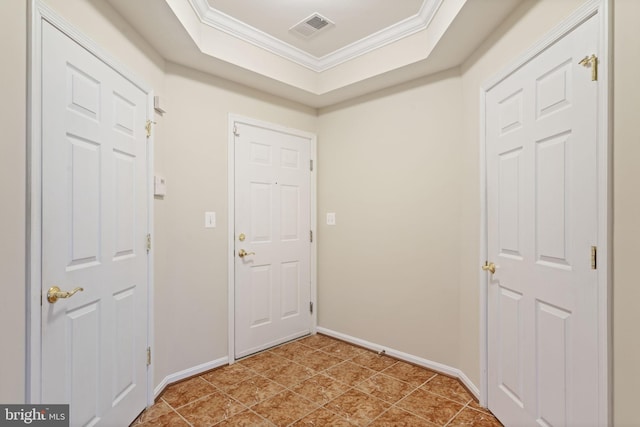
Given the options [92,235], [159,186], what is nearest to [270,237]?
[159,186]

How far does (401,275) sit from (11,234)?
99.6 inches

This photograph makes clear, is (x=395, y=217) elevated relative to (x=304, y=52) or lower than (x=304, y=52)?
lower

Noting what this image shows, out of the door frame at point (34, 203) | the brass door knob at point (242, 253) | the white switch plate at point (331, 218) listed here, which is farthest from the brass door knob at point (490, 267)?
the door frame at point (34, 203)

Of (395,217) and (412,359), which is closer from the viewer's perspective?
(412,359)

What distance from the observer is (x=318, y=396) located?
2305mm

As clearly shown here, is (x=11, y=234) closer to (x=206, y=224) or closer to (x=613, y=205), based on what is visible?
(x=206, y=224)

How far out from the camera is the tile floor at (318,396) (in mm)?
2031

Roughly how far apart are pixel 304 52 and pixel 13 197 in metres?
2.41

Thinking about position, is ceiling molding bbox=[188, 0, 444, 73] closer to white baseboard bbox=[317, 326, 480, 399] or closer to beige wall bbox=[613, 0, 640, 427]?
beige wall bbox=[613, 0, 640, 427]

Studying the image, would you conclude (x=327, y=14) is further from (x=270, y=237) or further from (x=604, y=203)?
(x=604, y=203)

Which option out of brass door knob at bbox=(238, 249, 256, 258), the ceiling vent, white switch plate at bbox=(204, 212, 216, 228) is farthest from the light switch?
the ceiling vent

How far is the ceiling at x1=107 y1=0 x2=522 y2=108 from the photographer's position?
1996 millimetres

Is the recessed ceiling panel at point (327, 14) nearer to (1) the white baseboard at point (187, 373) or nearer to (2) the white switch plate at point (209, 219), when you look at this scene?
(2) the white switch plate at point (209, 219)

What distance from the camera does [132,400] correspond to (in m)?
1.97
